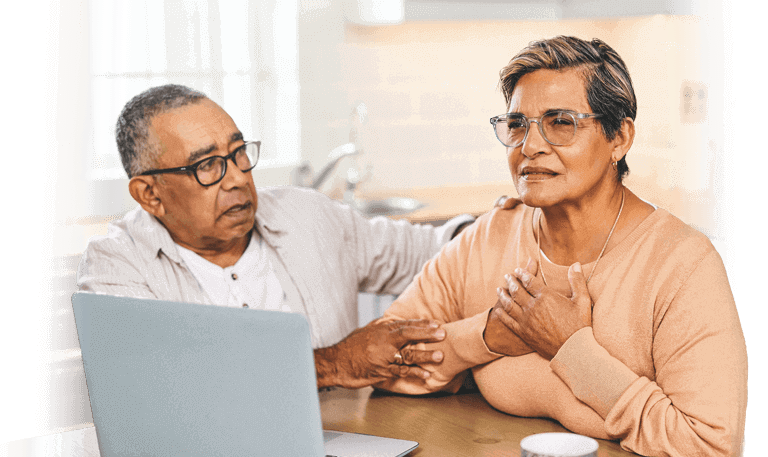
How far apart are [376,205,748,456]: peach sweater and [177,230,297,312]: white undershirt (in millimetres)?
500

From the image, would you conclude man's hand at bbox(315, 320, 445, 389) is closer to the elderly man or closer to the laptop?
the elderly man

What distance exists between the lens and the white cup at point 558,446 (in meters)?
0.87

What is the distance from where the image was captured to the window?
2.58 metres

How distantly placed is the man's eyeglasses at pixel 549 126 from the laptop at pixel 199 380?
1.65ft

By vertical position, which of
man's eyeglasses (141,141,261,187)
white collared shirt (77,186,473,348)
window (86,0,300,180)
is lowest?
white collared shirt (77,186,473,348)

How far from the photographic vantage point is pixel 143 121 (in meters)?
1.67

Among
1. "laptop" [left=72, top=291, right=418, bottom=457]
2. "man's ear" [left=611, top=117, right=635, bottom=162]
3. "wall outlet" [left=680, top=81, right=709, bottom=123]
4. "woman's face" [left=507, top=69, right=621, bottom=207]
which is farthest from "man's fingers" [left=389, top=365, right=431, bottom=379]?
"wall outlet" [left=680, top=81, right=709, bottom=123]

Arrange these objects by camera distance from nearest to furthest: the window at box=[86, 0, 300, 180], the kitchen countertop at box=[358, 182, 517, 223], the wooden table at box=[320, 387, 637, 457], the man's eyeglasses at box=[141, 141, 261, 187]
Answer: the wooden table at box=[320, 387, 637, 457] → the man's eyeglasses at box=[141, 141, 261, 187] → the window at box=[86, 0, 300, 180] → the kitchen countertop at box=[358, 182, 517, 223]

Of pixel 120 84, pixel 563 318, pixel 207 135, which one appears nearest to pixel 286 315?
pixel 563 318

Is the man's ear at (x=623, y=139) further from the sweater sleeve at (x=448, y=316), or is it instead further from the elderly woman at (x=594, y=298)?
the sweater sleeve at (x=448, y=316)

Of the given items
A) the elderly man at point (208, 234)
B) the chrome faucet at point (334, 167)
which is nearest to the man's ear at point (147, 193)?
the elderly man at point (208, 234)

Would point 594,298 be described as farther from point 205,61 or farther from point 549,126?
point 205,61

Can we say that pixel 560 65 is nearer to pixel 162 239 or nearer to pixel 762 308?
pixel 162 239

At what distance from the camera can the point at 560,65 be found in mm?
1169
